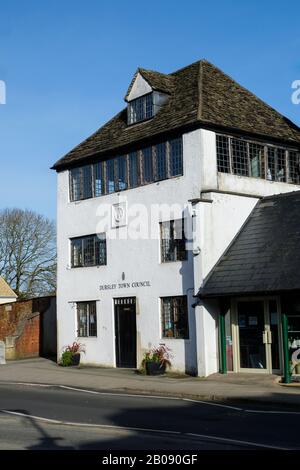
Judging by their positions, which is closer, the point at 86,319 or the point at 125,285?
the point at 125,285

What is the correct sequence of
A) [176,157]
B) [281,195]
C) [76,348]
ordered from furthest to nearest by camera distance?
1. [76,348]
2. [176,157]
3. [281,195]

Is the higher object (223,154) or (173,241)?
→ (223,154)

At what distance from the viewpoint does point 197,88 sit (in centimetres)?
2512

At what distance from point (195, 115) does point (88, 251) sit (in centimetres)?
765

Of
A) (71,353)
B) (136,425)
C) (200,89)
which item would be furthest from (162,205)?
(136,425)

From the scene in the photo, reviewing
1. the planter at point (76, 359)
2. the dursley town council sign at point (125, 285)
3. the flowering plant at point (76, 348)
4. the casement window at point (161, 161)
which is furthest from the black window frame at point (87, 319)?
the casement window at point (161, 161)

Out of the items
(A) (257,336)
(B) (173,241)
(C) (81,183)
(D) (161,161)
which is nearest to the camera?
(A) (257,336)

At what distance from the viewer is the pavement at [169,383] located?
1623cm

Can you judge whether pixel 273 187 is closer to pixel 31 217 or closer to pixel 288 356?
pixel 288 356

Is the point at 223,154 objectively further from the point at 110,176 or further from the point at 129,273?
the point at 129,273

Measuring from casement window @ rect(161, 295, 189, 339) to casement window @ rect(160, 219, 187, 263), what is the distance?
1449 mm

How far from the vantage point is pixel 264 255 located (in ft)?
69.2

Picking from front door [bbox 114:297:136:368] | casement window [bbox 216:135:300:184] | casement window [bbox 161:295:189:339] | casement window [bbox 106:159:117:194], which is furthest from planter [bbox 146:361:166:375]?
casement window [bbox 106:159:117:194]
